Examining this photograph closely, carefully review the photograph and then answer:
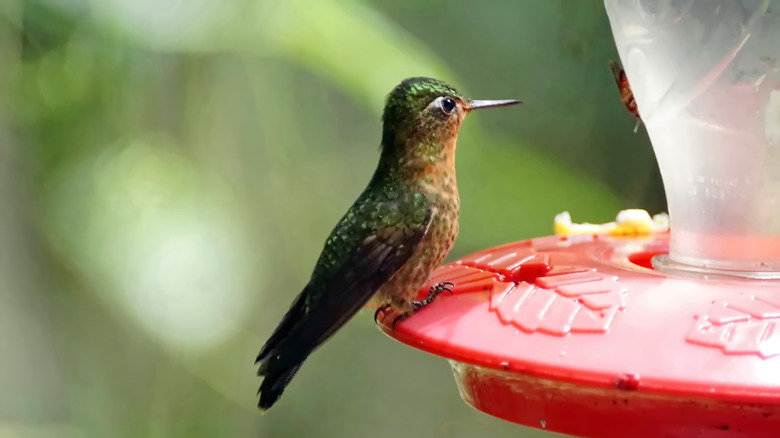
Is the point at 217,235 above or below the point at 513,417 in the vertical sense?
below

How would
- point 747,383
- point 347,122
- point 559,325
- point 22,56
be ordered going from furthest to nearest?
point 347,122 < point 22,56 < point 559,325 < point 747,383

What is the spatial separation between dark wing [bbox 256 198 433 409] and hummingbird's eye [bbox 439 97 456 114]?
0.18 metres

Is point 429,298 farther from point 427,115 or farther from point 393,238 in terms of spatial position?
point 427,115

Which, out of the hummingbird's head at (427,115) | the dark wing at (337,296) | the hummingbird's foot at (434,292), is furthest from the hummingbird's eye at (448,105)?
the hummingbird's foot at (434,292)

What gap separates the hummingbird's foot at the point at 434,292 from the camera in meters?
0.88

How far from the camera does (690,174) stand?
3.31 ft

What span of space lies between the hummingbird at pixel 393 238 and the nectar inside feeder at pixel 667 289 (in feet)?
0.16

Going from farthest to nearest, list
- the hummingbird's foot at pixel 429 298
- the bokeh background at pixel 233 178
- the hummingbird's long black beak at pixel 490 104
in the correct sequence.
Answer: the bokeh background at pixel 233 178 → the hummingbird's long black beak at pixel 490 104 → the hummingbird's foot at pixel 429 298

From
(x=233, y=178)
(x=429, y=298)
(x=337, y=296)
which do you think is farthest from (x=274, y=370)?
(x=233, y=178)

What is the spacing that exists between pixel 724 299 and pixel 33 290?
1.76m

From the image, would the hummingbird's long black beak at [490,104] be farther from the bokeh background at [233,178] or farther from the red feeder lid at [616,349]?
the bokeh background at [233,178]

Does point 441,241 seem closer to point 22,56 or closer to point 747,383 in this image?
point 747,383

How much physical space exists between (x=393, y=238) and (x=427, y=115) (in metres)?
0.23

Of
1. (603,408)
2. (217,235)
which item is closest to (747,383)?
(603,408)
